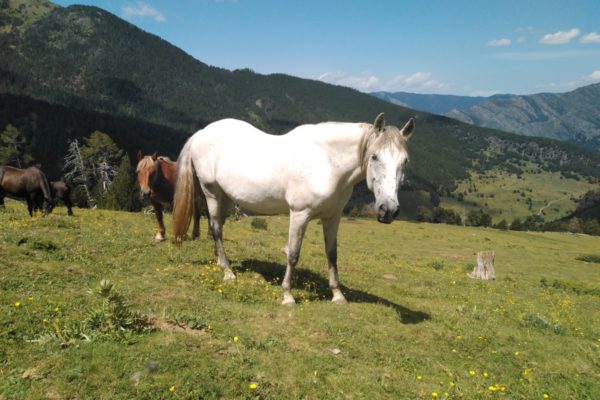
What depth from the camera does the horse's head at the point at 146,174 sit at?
12184 mm

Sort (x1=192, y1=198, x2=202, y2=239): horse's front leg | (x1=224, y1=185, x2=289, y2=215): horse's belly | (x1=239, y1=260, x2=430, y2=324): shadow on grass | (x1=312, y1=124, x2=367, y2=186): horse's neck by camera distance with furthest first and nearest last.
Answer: (x1=192, y1=198, x2=202, y2=239): horse's front leg
(x1=239, y1=260, x2=430, y2=324): shadow on grass
(x1=224, y1=185, x2=289, y2=215): horse's belly
(x1=312, y1=124, x2=367, y2=186): horse's neck

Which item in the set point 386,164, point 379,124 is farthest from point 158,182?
point 386,164

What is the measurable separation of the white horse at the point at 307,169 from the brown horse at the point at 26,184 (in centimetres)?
1141

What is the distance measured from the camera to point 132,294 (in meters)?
7.45

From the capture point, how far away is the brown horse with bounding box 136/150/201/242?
40.3 ft

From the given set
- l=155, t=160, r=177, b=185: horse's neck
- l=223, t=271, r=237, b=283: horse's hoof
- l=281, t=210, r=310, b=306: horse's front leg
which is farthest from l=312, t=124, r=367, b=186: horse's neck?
l=155, t=160, r=177, b=185: horse's neck

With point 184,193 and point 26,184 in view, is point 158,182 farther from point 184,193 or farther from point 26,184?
point 26,184

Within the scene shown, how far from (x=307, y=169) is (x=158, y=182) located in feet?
24.9

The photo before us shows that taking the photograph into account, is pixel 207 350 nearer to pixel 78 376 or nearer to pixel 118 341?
pixel 118 341

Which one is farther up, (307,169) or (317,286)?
(307,169)

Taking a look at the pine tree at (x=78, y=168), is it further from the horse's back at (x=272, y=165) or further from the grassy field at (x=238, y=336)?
the horse's back at (x=272, y=165)

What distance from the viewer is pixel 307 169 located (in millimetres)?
7684

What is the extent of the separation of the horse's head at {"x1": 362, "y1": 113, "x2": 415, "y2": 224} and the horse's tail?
5.46 meters

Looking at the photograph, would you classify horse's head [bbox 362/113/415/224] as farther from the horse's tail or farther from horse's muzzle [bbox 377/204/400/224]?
the horse's tail
